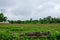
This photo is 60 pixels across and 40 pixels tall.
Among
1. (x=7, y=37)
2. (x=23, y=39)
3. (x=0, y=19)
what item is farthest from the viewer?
(x=0, y=19)

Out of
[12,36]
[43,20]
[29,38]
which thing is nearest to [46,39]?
[29,38]

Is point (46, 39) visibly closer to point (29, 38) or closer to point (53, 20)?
point (29, 38)

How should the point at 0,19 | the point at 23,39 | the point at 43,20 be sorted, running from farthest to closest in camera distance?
1. the point at 0,19
2. the point at 43,20
3. the point at 23,39

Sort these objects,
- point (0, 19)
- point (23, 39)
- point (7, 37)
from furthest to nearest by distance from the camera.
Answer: point (0, 19)
point (23, 39)
point (7, 37)

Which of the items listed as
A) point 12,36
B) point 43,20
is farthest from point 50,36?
point 43,20

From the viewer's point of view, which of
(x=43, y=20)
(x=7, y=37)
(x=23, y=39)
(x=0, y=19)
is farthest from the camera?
(x=0, y=19)

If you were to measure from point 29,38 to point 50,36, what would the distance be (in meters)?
1.13

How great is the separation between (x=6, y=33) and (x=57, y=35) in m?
2.71

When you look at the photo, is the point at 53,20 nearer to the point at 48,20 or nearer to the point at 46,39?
the point at 48,20

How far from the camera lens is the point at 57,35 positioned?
10.7m

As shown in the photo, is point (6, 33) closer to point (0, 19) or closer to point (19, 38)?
point (19, 38)

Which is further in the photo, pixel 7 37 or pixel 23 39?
pixel 23 39

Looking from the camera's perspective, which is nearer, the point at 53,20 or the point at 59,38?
the point at 59,38

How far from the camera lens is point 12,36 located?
998 cm
